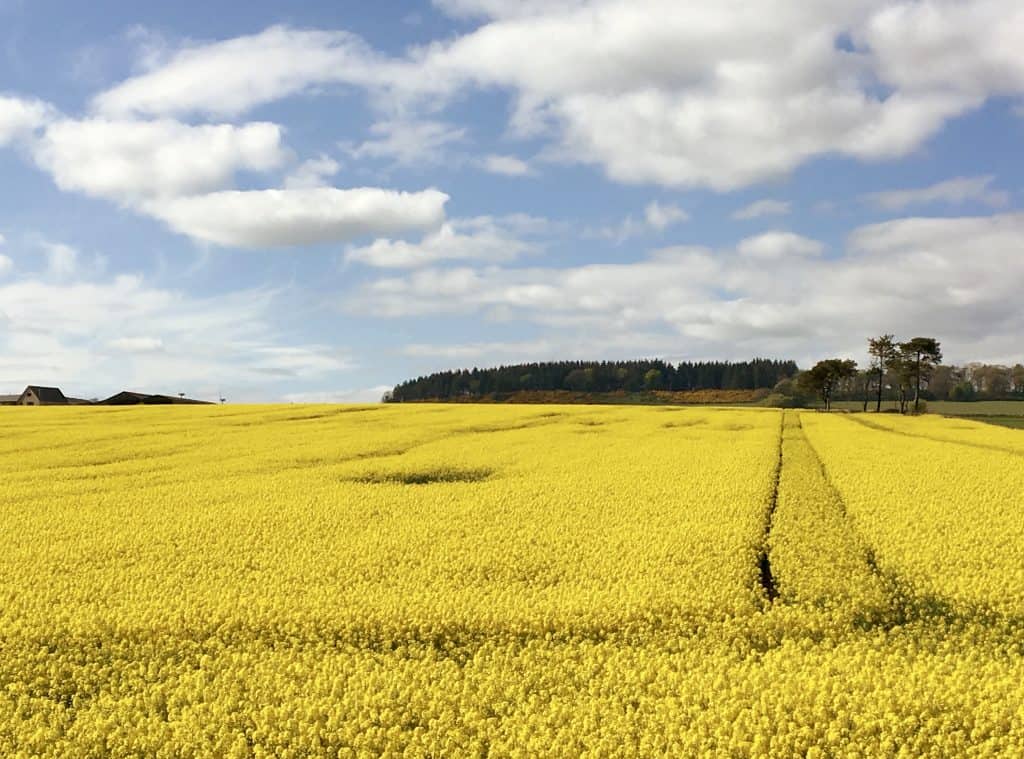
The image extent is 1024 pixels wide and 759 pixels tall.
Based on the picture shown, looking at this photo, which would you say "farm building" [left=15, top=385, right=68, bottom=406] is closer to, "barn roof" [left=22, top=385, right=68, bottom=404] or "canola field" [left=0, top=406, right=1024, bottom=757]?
"barn roof" [left=22, top=385, right=68, bottom=404]

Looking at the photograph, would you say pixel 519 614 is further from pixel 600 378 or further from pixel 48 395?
pixel 600 378

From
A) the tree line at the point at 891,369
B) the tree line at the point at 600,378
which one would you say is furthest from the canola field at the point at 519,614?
the tree line at the point at 600,378

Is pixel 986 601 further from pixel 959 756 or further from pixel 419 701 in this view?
pixel 419 701

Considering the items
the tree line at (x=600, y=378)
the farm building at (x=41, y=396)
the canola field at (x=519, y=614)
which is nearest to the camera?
the canola field at (x=519, y=614)

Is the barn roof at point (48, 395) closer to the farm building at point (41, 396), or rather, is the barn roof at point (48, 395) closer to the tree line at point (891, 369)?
the farm building at point (41, 396)

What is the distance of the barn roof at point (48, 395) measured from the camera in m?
95.5

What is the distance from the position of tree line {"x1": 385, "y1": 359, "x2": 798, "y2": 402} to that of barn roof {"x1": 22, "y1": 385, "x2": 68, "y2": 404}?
281ft

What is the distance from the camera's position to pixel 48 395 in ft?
318

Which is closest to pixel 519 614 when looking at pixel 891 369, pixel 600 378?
pixel 891 369

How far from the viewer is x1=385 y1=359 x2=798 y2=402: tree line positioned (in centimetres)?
18325

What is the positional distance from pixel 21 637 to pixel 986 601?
14676 mm

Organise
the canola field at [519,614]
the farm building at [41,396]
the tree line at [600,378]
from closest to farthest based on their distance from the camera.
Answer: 1. the canola field at [519,614]
2. the farm building at [41,396]
3. the tree line at [600,378]

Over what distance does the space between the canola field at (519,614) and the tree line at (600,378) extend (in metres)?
157

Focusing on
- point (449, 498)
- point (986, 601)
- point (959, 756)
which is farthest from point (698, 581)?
point (449, 498)
